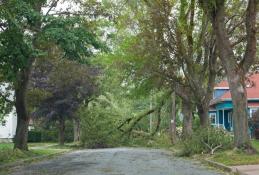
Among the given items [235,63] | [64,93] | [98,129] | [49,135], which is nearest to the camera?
[235,63]

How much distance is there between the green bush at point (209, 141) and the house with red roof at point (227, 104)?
20.5 m

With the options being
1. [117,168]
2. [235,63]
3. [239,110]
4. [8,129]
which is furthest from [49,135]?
[117,168]

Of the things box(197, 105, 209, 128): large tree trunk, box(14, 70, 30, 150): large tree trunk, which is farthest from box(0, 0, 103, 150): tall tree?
box(197, 105, 209, 128): large tree trunk

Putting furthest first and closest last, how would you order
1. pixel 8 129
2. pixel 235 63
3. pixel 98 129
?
pixel 8 129
pixel 98 129
pixel 235 63

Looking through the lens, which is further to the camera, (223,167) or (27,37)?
(27,37)

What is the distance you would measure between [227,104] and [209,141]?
28275 mm

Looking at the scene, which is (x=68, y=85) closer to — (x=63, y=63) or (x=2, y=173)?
(x=63, y=63)

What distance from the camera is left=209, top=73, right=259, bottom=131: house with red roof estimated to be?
172 ft

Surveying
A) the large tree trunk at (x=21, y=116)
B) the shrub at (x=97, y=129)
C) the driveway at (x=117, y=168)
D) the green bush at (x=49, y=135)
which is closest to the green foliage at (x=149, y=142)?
the shrub at (x=97, y=129)

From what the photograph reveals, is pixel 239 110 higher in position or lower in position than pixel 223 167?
higher

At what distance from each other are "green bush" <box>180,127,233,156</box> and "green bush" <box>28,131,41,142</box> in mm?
36758

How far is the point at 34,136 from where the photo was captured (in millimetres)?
65125

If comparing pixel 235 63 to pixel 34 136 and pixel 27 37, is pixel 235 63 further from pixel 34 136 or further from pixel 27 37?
pixel 34 136

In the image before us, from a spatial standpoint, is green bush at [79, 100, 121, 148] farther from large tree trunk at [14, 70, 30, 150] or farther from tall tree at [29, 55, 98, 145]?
large tree trunk at [14, 70, 30, 150]
